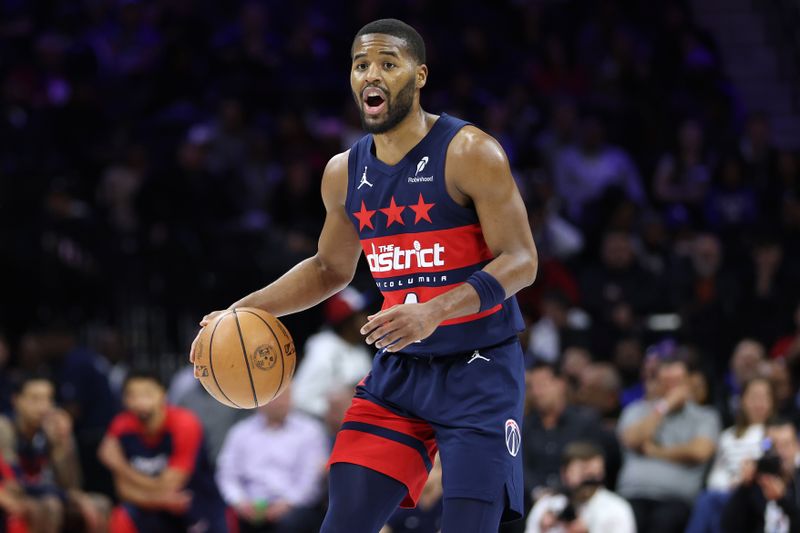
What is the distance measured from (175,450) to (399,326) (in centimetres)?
555

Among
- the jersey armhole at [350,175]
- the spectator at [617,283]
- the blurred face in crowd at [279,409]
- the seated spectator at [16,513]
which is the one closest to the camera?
the jersey armhole at [350,175]

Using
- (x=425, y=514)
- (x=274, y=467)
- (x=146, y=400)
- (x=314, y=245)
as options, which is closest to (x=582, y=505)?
(x=425, y=514)

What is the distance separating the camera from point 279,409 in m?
9.77

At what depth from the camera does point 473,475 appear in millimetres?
4609

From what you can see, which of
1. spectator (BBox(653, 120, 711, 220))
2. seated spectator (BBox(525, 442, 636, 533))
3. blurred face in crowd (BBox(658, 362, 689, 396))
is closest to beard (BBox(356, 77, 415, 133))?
→ seated spectator (BBox(525, 442, 636, 533))

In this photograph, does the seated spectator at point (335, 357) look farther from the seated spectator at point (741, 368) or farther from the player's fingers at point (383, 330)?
the player's fingers at point (383, 330)

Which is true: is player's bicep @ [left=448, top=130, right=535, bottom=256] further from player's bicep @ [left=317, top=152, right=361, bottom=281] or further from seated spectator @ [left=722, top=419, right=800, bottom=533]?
seated spectator @ [left=722, top=419, right=800, bottom=533]

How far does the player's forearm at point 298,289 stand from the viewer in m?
5.14

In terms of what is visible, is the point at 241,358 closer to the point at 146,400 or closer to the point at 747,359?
the point at 146,400

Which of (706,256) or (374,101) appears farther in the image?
(706,256)

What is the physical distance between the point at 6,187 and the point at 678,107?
23.6 feet

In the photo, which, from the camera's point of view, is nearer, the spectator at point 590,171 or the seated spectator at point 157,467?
the seated spectator at point 157,467

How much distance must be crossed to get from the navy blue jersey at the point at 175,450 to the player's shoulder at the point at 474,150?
515 centimetres

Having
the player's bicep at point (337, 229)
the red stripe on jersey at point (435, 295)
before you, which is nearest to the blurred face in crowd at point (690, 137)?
the player's bicep at point (337, 229)
